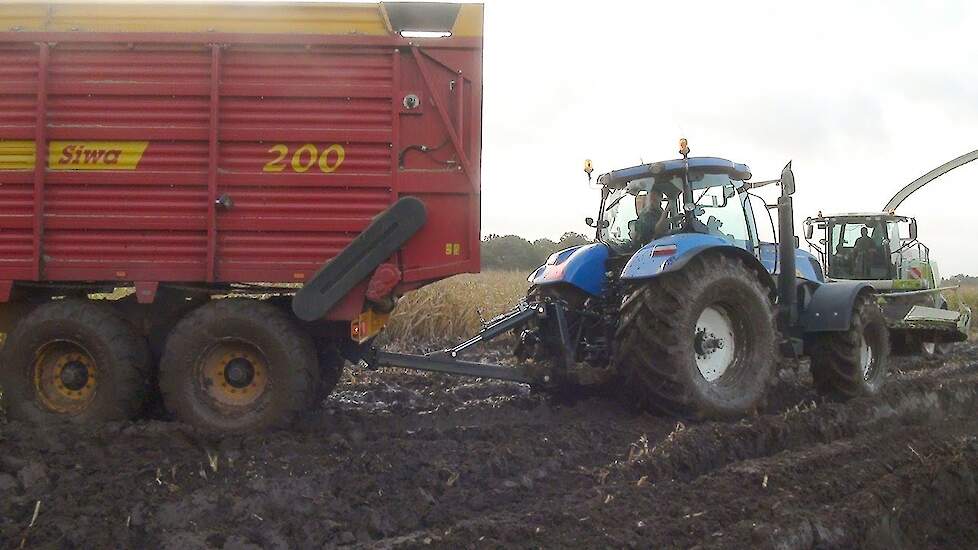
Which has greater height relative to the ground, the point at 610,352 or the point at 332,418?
the point at 610,352

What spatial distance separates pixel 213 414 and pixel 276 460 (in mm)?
912

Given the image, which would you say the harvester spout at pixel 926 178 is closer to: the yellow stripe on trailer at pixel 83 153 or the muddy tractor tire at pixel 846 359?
the muddy tractor tire at pixel 846 359

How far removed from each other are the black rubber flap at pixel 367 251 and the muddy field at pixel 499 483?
873mm

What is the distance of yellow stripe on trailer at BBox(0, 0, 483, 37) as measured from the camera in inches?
201

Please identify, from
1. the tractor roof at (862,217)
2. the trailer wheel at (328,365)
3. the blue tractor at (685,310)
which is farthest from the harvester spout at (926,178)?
the trailer wheel at (328,365)

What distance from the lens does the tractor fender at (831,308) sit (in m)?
6.70

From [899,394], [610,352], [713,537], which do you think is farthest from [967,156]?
[713,537]

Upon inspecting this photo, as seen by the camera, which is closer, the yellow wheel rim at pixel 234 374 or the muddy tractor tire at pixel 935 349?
the yellow wheel rim at pixel 234 374

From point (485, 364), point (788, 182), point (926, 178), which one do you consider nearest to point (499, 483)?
point (485, 364)

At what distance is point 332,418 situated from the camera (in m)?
5.49

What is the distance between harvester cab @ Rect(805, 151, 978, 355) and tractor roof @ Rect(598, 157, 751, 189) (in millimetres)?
5196

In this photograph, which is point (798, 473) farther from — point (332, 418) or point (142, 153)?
point (142, 153)

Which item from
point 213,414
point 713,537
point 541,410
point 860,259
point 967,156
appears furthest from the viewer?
point 967,156

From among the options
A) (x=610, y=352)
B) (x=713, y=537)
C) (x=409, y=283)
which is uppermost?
(x=409, y=283)
